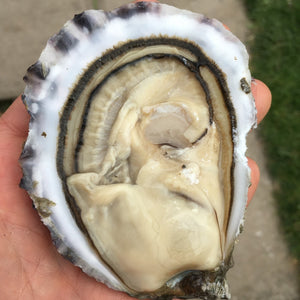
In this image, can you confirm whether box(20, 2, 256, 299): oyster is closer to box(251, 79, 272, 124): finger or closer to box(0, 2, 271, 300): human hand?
box(0, 2, 271, 300): human hand

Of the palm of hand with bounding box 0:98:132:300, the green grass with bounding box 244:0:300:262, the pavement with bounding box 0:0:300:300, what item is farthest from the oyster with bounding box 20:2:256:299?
the green grass with bounding box 244:0:300:262

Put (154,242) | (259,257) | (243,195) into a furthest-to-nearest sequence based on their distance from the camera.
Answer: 1. (259,257)
2. (243,195)
3. (154,242)

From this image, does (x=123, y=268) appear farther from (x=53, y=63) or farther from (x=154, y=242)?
(x=53, y=63)

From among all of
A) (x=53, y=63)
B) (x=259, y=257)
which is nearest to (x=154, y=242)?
(x=53, y=63)

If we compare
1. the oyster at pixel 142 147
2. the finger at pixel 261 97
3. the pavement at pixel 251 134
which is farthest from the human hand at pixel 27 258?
the finger at pixel 261 97

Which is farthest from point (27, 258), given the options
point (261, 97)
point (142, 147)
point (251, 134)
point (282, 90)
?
point (282, 90)

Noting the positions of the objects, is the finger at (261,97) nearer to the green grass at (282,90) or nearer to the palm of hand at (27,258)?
the green grass at (282,90)

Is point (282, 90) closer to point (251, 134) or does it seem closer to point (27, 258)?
point (251, 134)

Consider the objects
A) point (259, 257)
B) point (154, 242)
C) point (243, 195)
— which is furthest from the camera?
point (259, 257)
